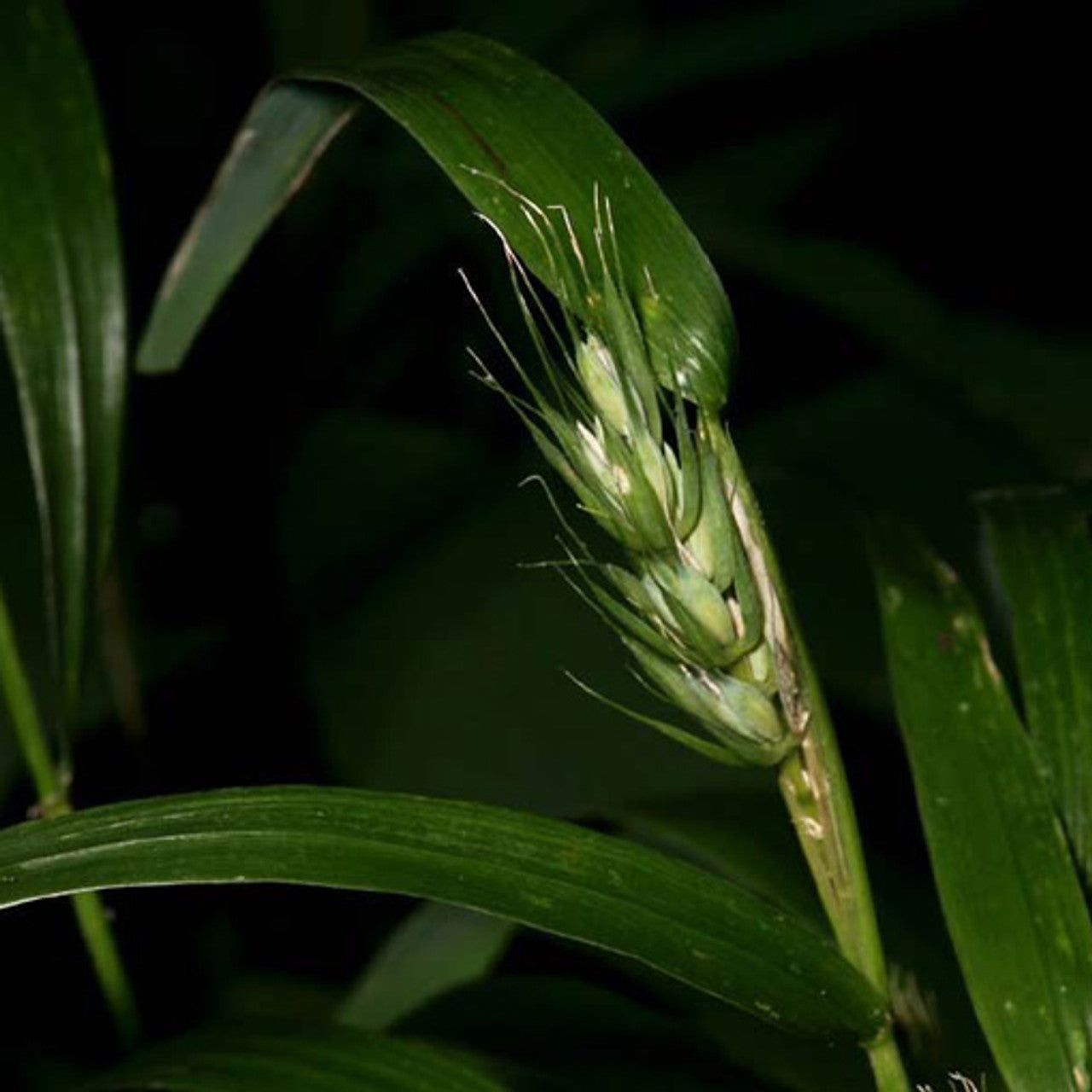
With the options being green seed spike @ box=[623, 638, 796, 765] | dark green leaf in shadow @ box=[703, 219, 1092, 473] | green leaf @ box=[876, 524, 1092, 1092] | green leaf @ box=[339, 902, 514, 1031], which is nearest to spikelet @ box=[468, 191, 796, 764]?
green seed spike @ box=[623, 638, 796, 765]

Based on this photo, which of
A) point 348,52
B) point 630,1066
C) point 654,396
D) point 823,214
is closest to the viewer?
point 654,396

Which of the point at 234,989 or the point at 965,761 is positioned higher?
the point at 965,761

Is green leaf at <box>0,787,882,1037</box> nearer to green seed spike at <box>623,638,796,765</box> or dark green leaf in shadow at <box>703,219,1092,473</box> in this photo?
green seed spike at <box>623,638,796,765</box>

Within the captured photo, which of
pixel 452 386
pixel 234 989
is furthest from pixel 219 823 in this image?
pixel 452 386

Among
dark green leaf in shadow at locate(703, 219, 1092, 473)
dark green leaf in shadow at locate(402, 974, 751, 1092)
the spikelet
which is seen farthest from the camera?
dark green leaf in shadow at locate(703, 219, 1092, 473)

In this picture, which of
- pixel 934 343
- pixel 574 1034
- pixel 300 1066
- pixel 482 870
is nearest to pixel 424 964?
pixel 574 1034

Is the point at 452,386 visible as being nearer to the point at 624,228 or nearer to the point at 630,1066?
the point at 630,1066

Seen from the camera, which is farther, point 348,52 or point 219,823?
point 348,52
